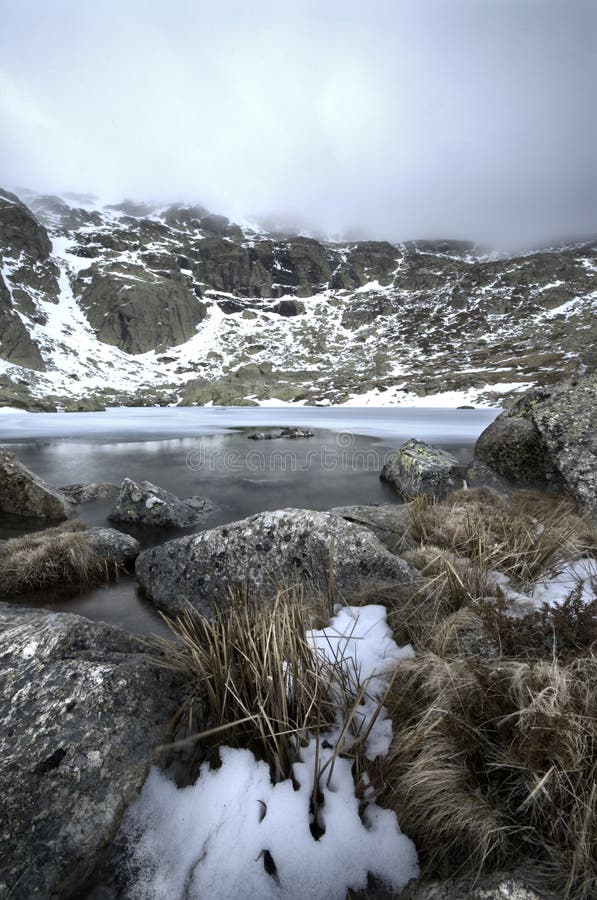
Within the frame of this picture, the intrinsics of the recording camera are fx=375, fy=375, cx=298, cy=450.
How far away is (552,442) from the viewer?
23.7ft

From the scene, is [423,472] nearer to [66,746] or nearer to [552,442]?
[552,442]

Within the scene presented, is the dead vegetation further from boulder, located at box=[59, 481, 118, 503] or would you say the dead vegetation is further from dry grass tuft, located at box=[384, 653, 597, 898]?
boulder, located at box=[59, 481, 118, 503]

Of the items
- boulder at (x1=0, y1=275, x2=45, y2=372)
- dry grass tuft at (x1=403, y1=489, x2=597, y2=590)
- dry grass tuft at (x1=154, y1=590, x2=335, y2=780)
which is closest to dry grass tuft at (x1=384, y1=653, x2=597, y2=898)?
dry grass tuft at (x1=154, y1=590, x2=335, y2=780)

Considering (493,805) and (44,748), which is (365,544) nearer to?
(493,805)

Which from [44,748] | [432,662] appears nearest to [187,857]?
[44,748]

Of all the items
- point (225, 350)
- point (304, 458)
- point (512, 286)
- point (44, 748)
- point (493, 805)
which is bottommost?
point (304, 458)

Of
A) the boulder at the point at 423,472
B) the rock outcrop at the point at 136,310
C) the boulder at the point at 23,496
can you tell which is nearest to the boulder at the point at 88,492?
the boulder at the point at 23,496

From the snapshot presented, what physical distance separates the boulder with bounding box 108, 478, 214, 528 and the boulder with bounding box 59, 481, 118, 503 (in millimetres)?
1973

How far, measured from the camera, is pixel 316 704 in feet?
6.65

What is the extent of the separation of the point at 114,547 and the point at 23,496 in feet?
13.7

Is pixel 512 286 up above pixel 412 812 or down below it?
above

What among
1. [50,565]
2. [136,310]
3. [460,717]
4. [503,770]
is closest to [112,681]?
[460,717]

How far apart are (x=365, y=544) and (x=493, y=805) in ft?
8.93

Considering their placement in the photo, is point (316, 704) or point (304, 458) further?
point (304, 458)
